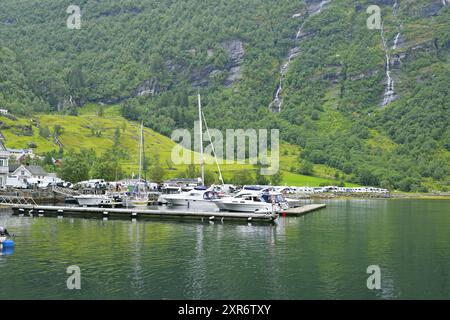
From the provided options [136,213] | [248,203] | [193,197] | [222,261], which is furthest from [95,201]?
[222,261]

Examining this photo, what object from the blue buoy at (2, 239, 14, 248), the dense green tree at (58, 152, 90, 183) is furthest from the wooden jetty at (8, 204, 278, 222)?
the dense green tree at (58, 152, 90, 183)

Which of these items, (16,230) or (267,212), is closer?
(16,230)

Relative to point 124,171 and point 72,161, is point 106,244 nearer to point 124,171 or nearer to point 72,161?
point 72,161

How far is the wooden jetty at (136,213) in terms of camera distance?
275 feet

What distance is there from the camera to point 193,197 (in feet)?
346

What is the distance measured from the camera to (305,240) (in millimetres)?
65000

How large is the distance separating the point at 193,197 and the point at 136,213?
1795cm

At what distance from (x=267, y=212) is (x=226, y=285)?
1860 inches

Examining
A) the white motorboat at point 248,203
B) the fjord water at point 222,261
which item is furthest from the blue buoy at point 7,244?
the white motorboat at point 248,203

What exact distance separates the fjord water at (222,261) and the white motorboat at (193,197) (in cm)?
2362

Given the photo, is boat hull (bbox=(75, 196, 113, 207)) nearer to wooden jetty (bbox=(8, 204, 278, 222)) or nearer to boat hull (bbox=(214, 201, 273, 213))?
wooden jetty (bbox=(8, 204, 278, 222))

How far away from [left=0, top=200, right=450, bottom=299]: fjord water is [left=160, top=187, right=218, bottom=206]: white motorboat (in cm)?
2362
